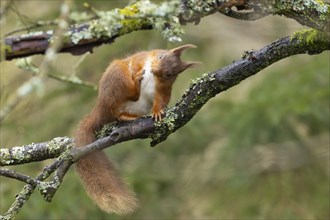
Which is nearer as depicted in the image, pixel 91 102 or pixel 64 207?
pixel 64 207

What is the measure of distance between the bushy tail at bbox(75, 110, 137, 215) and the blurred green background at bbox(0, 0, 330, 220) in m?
2.37

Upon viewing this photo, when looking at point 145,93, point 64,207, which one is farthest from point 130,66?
point 64,207

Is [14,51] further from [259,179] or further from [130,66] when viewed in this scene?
[259,179]

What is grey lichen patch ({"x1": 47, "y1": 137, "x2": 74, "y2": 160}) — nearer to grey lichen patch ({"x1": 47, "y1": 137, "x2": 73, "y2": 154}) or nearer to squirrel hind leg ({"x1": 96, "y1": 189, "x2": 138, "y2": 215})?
grey lichen patch ({"x1": 47, "y1": 137, "x2": 73, "y2": 154})

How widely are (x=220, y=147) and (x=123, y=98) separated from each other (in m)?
3.51

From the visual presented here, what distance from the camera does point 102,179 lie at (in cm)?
392

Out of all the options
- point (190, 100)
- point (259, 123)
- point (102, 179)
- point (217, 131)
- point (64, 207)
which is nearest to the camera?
point (190, 100)

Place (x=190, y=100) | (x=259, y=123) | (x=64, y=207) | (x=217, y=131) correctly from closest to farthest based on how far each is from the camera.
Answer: (x=190, y=100), (x=64, y=207), (x=259, y=123), (x=217, y=131)

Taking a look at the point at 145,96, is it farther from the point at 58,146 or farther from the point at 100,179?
the point at 58,146

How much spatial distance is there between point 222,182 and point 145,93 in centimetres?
334

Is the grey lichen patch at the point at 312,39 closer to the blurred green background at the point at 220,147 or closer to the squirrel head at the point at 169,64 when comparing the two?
the squirrel head at the point at 169,64

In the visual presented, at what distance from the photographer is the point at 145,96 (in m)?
4.05

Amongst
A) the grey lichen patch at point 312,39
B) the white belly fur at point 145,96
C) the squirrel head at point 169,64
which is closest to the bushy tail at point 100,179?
the white belly fur at point 145,96

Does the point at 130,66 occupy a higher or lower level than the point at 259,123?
higher
